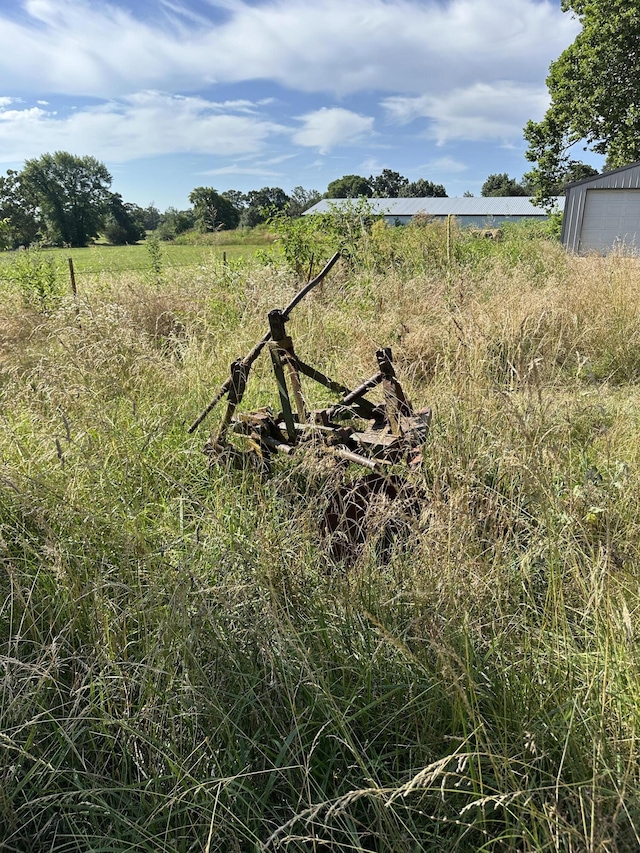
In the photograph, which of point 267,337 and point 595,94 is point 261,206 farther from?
point 595,94

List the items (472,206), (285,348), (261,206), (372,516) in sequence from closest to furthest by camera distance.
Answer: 1. (372,516)
2. (285,348)
3. (261,206)
4. (472,206)

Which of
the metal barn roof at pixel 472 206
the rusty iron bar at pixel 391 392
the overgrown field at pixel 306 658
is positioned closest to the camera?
the overgrown field at pixel 306 658

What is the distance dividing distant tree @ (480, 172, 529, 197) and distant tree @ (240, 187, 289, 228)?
5159 cm

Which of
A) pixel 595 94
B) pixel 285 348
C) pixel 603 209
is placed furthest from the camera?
pixel 595 94

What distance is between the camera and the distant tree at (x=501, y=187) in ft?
222

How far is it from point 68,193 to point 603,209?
48504 millimetres

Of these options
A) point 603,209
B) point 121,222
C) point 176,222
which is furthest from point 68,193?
point 603,209

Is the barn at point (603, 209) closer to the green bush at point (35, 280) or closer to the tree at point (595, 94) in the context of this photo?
the tree at point (595, 94)

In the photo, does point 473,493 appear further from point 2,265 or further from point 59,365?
point 2,265

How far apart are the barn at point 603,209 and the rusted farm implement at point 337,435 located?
46.4 feet

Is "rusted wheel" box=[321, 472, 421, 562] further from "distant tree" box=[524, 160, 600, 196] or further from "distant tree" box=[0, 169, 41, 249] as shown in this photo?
"distant tree" box=[0, 169, 41, 249]

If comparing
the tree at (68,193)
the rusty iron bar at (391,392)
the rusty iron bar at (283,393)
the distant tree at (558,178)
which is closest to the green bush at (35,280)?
the rusty iron bar at (283,393)

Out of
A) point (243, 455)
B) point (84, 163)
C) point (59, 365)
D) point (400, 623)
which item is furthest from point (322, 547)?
point (84, 163)

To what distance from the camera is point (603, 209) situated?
14711mm
